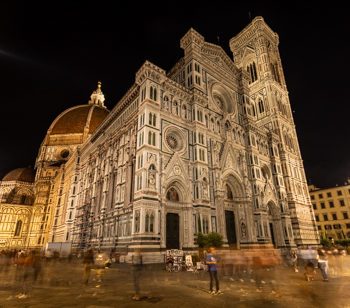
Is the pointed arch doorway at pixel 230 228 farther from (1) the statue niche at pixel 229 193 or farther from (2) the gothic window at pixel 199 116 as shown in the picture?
(2) the gothic window at pixel 199 116

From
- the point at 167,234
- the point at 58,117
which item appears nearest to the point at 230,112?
the point at 167,234

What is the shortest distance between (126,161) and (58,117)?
53.2 m

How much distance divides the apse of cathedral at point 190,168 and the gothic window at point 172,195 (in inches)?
3.8

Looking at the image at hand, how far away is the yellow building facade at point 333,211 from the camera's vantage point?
52.4 metres

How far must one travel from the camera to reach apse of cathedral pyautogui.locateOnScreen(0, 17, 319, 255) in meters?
20.3

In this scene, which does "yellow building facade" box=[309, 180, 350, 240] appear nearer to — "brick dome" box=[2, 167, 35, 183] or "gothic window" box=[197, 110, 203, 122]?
"gothic window" box=[197, 110, 203, 122]

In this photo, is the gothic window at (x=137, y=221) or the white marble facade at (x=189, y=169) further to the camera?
the white marble facade at (x=189, y=169)

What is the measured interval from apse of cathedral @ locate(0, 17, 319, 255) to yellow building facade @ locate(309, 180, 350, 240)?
75.5 feet

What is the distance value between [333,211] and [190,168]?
5112 centimetres

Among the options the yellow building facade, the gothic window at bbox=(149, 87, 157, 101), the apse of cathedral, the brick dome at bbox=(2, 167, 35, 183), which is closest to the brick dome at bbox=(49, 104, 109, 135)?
the brick dome at bbox=(2, 167, 35, 183)

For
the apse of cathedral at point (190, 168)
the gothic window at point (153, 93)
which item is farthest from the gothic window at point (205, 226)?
the gothic window at point (153, 93)

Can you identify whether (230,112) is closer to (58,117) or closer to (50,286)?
(50,286)

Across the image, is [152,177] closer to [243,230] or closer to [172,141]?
[172,141]

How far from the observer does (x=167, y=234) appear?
1966cm
